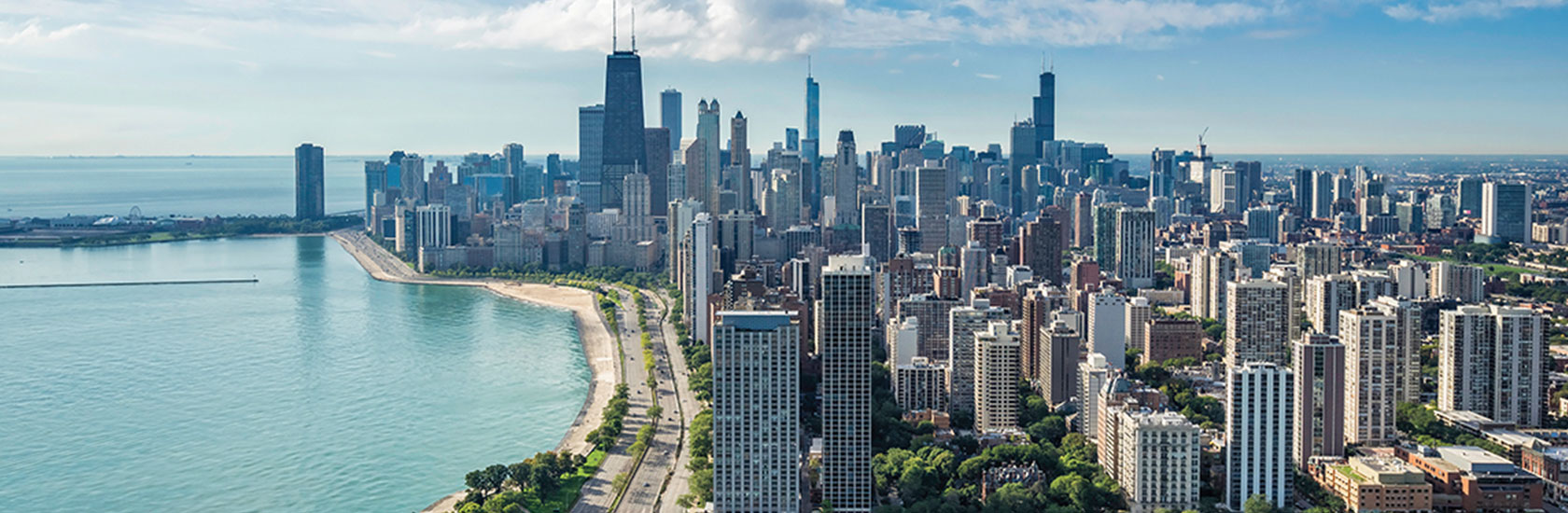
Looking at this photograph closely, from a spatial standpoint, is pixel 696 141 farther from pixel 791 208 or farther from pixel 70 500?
pixel 70 500

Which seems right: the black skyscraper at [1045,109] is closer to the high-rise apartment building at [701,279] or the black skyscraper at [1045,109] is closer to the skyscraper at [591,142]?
the skyscraper at [591,142]

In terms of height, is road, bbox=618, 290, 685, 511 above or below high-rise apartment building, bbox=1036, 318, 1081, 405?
below

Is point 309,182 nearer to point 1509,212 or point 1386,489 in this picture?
point 1509,212

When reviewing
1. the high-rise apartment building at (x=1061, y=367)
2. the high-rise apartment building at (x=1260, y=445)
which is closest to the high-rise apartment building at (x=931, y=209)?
the high-rise apartment building at (x=1061, y=367)

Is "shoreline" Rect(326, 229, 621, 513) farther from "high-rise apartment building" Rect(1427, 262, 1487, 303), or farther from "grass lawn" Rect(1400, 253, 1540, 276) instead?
"grass lawn" Rect(1400, 253, 1540, 276)

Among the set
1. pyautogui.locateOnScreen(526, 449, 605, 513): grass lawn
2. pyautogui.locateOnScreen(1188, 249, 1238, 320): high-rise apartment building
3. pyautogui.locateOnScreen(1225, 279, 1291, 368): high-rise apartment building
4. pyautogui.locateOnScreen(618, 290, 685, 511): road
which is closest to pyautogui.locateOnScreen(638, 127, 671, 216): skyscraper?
pyautogui.locateOnScreen(1188, 249, 1238, 320): high-rise apartment building

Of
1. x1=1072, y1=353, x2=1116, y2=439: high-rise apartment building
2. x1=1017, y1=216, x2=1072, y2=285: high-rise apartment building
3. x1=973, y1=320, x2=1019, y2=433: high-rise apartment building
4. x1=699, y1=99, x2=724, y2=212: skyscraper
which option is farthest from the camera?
x1=699, y1=99, x2=724, y2=212: skyscraper
